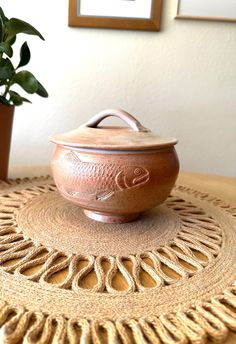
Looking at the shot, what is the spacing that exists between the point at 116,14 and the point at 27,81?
1.64 feet

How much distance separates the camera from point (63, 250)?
0.42m

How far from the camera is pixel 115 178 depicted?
460mm

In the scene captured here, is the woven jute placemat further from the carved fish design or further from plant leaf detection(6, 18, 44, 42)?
plant leaf detection(6, 18, 44, 42)

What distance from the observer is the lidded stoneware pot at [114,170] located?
46cm

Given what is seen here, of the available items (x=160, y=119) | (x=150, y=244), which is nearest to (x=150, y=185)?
(x=150, y=244)

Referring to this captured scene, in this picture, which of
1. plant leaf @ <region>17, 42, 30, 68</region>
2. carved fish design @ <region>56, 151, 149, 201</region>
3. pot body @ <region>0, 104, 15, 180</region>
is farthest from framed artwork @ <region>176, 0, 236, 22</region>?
carved fish design @ <region>56, 151, 149, 201</region>

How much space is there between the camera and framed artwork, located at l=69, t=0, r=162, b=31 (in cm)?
102

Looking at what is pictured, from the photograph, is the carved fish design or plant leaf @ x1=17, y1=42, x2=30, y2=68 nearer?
the carved fish design

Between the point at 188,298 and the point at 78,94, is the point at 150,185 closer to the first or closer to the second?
the point at 188,298

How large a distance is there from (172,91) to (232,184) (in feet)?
1.44

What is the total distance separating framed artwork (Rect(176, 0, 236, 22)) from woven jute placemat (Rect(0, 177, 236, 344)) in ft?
2.43

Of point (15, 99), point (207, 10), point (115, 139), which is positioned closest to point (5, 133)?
point (15, 99)

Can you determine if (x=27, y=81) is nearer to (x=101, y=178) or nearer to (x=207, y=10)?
(x=101, y=178)

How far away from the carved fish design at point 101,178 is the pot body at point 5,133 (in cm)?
33
